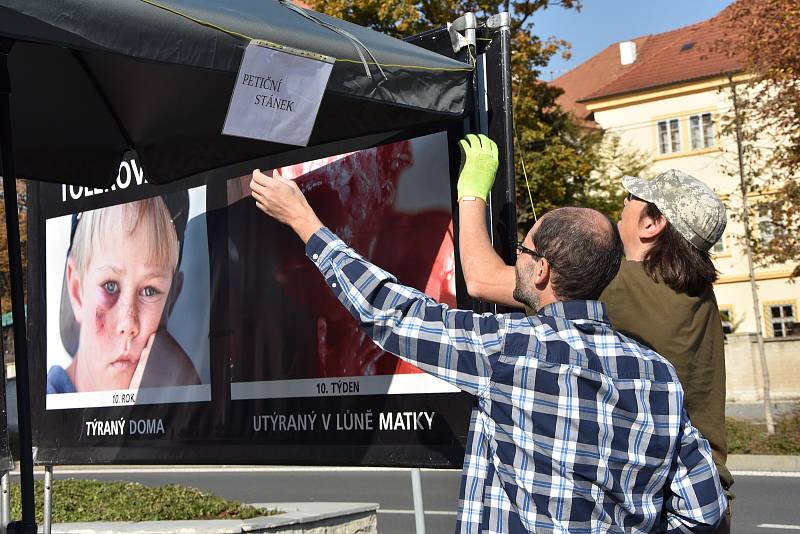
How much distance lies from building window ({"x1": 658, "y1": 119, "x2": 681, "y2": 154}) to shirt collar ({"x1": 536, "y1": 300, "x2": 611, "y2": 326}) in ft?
125

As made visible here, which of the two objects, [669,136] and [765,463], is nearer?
[765,463]

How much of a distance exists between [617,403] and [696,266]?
29.9 inches

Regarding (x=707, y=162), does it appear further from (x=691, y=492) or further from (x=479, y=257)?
(x=691, y=492)

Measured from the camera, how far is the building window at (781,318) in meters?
36.7

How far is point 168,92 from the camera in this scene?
150 inches

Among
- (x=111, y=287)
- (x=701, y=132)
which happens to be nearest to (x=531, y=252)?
(x=111, y=287)

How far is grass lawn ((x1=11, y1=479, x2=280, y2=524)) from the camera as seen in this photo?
637 centimetres

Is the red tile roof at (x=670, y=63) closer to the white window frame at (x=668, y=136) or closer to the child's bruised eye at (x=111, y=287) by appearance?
the white window frame at (x=668, y=136)

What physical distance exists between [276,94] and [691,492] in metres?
1.53

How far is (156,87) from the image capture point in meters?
3.82

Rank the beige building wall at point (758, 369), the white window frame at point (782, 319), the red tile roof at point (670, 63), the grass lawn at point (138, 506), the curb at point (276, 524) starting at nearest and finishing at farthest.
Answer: the curb at point (276, 524)
the grass lawn at point (138, 506)
the beige building wall at point (758, 369)
the white window frame at point (782, 319)
the red tile roof at point (670, 63)

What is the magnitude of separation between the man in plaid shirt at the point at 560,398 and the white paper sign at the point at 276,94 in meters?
0.72

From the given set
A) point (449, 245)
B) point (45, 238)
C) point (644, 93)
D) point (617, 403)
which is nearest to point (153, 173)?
point (45, 238)

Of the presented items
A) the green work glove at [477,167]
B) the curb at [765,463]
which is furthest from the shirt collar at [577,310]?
the curb at [765,463]
